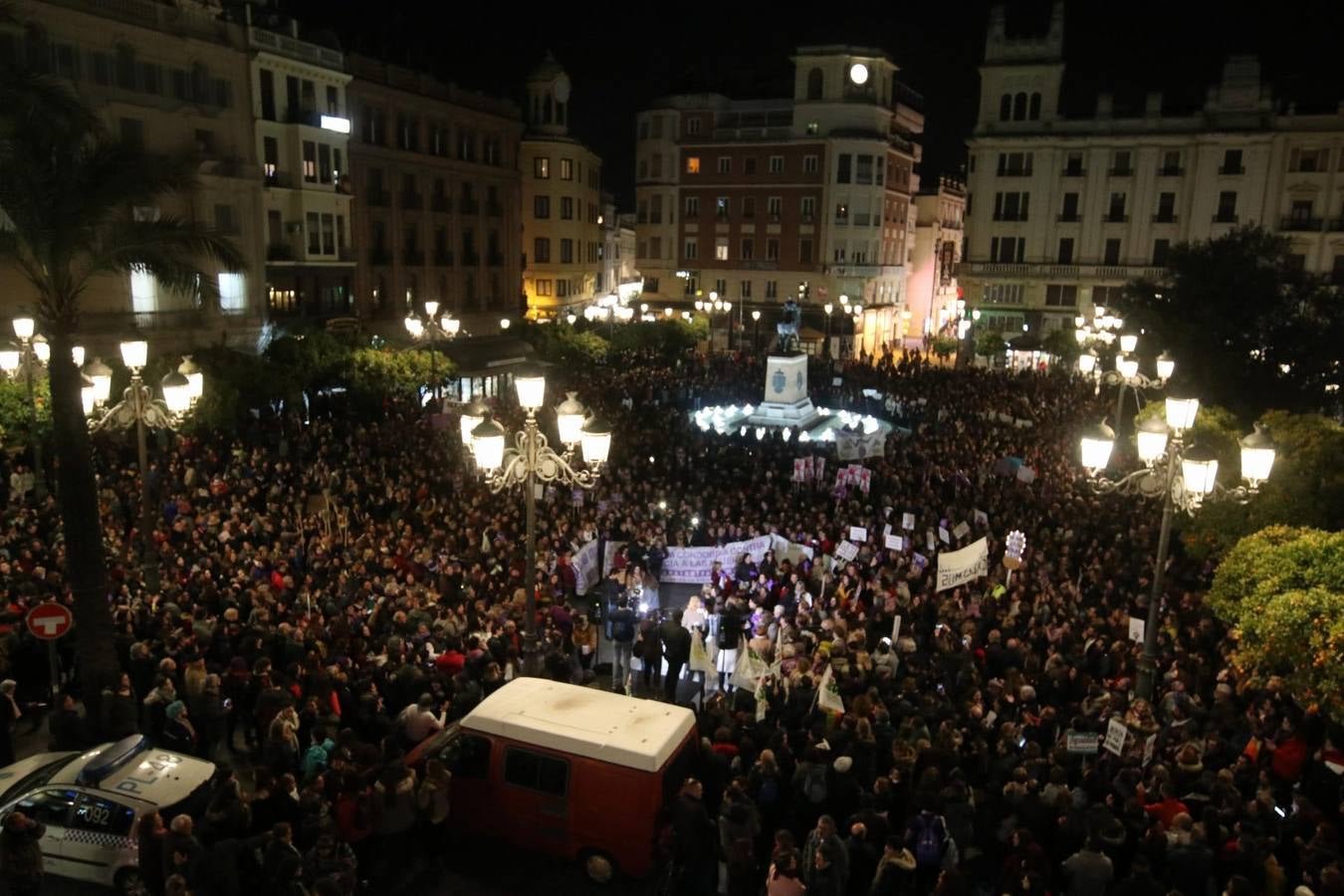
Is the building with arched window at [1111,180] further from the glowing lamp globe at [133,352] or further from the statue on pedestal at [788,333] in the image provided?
the glowing lamp globe at [133,352]

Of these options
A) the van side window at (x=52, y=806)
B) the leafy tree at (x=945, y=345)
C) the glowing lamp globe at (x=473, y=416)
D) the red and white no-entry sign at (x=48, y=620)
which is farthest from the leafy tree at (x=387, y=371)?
the leafy tree at (x=945, y=345)

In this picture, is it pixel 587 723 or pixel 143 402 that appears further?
pixel 143 402

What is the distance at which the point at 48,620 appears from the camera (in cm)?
1170

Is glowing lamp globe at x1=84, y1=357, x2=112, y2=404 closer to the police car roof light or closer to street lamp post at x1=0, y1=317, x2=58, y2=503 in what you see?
street lamp post at x1=0, y1=317, x2=58, y2=503

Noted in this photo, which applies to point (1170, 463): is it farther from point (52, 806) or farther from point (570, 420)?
point (52, 806)

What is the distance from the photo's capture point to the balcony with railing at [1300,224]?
55000 millimetres

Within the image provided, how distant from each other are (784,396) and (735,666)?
23.0 meters

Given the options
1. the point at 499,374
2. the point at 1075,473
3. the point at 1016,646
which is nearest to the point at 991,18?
the point at 499,374

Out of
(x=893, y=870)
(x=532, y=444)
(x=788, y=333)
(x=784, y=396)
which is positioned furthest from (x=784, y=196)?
(x=893, y=870)

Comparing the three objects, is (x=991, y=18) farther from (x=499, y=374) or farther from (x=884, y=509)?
(x=884, y=509)

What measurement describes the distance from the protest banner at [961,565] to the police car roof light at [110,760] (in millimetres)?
11758

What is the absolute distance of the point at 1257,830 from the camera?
895 centimetres

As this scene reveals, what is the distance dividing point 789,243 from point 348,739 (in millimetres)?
60607

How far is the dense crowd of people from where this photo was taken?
29.8 ft
